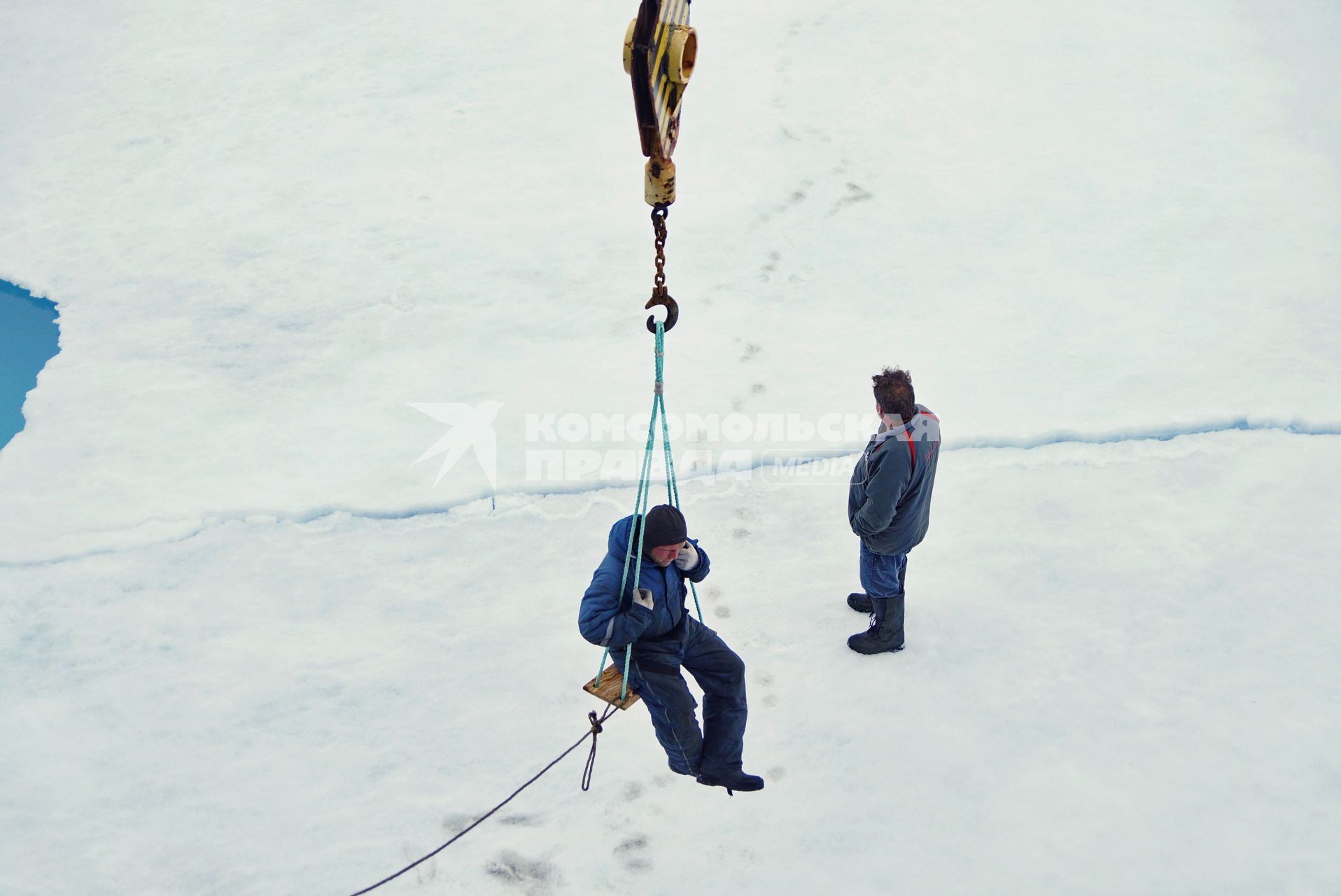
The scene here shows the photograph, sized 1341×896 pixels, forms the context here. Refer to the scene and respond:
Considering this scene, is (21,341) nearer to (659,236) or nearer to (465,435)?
(465,435)

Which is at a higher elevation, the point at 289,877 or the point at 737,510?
the point at 737,510

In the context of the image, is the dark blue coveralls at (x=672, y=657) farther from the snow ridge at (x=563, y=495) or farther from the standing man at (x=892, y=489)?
the snow ridge at (x=563, y=495)

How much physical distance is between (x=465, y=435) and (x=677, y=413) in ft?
3.76

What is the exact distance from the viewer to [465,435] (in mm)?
5551

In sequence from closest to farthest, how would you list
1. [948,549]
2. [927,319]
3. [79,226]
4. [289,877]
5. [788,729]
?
[289,877], [788,729], [948,549], [927,319], [79,226]

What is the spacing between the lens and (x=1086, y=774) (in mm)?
3811

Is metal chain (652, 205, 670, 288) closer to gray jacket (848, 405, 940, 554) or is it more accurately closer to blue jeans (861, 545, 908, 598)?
gray jacket (848, 405, 940, 554)

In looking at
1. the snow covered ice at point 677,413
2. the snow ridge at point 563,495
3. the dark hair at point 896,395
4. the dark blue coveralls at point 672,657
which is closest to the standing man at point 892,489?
the dark hair at point 896,395

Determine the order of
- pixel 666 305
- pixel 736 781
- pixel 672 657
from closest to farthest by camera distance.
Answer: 1. pixel 666 305
2. pixel 672 657
3. pixel 736 781

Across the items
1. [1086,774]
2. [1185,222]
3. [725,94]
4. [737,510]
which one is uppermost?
[725,94]

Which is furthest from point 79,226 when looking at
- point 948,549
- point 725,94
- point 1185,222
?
point 1185,222

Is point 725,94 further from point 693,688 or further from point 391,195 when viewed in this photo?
point 693,688

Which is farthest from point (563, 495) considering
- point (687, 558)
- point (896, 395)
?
point (896, 395)

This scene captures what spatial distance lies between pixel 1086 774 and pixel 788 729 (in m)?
1.10
